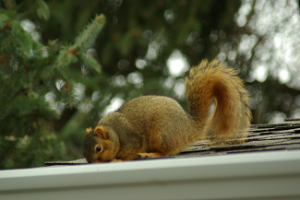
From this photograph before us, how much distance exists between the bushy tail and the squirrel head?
0.41 metres

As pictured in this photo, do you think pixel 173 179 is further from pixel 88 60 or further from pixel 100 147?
pixel 88 60

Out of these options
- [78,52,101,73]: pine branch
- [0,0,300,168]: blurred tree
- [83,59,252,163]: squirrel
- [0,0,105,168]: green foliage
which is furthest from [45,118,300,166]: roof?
[0,0,300,168]: blurred tree

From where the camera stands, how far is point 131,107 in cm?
143

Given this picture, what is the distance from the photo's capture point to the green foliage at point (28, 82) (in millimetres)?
1370

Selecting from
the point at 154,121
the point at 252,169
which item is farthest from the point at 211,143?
the point at 252,169

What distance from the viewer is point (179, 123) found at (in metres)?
1.23

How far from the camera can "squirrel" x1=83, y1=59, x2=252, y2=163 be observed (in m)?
1.20

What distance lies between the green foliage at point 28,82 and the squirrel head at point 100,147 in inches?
12.7

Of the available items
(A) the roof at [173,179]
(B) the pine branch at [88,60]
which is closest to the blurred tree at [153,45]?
(B) the pine branch at [88,60]

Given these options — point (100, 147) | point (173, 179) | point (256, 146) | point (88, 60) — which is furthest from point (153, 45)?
point (173, 179)

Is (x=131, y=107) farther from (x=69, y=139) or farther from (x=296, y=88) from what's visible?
(x=296, y=88)

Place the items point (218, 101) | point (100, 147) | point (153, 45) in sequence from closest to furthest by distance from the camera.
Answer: point (100, 147) < point (218, 101) < point (153, 45)

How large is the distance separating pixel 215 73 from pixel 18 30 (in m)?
0.93

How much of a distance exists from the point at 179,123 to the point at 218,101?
0.22m
